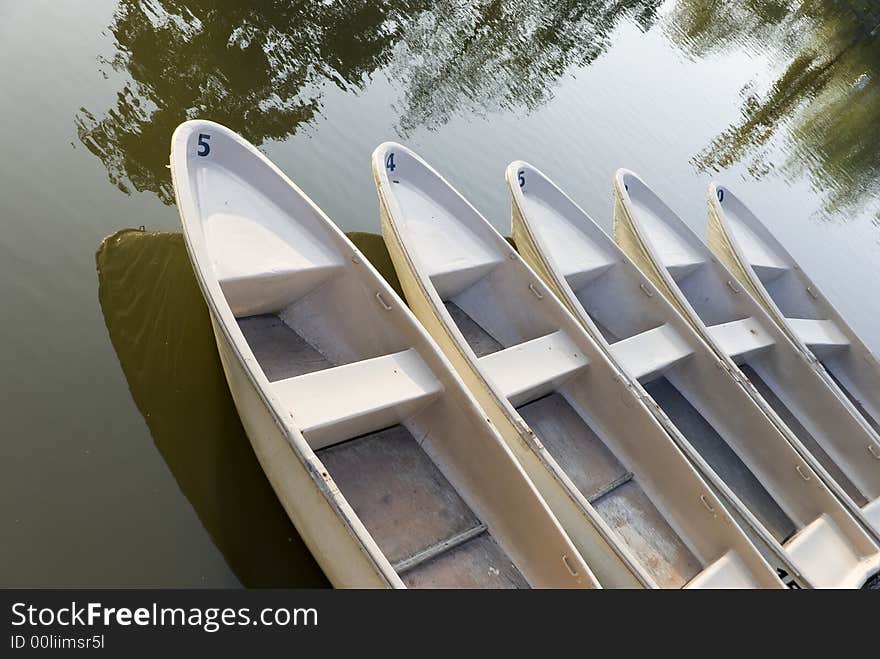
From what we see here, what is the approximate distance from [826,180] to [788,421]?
893cm

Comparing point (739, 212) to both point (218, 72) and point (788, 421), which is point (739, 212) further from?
point (218, 72)

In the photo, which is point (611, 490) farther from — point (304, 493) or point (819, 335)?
point (819, 335)

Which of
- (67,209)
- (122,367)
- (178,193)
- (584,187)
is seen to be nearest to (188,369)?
(122,367)

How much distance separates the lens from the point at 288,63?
304 inches

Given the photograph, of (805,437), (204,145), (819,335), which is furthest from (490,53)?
(805,437)

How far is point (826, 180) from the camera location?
1283cm

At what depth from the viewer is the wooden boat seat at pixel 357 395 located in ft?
11.2

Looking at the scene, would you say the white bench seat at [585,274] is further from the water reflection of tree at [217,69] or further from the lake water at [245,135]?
the water reflection of tree at [217,69]

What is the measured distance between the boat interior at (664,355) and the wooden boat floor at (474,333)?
71 centimetres

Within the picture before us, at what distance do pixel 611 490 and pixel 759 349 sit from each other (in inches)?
102

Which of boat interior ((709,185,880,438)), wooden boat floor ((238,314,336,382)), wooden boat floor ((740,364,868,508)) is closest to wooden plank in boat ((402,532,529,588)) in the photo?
wooden boat floor ((238,314,336,382))

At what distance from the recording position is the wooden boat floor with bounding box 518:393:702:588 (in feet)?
13.7

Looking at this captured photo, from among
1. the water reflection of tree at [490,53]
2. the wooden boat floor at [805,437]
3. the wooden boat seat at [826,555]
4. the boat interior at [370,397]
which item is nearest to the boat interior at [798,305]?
the wooden boat floor at [805,437]

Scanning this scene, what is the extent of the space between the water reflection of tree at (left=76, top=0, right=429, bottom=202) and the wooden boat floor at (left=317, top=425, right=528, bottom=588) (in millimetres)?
2953
